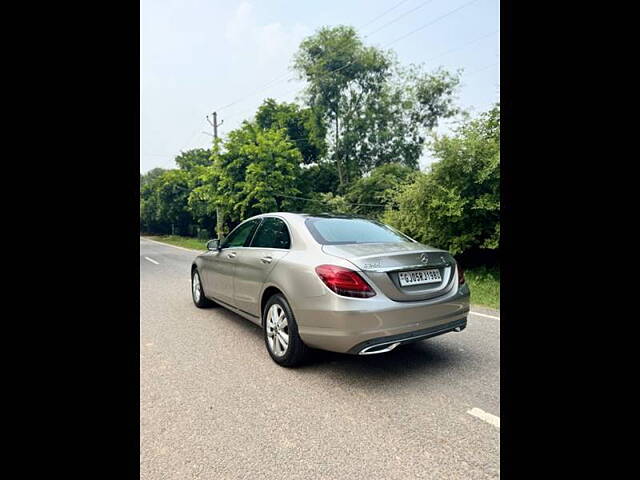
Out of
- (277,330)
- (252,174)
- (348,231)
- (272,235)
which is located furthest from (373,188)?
(277,330)

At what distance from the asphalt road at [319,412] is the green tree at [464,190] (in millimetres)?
4486

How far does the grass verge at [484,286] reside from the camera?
633cm

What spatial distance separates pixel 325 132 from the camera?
87.1 feet

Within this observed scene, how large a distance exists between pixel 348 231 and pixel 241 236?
5.19ft

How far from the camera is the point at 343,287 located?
288 centimetres

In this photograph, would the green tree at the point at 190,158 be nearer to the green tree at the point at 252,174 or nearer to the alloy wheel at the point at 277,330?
the green tree at the point at 252,174

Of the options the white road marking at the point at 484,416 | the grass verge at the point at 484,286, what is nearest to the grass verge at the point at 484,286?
the grass verge at the point at 484,286

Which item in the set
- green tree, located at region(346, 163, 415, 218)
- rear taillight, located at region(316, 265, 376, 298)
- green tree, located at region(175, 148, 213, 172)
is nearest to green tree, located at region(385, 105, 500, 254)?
rear taillight, located at region(316, 265, 376, 298)

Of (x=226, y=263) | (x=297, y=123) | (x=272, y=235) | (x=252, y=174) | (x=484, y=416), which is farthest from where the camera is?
(x=297, y=123)

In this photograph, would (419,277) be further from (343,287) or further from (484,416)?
(484,416)

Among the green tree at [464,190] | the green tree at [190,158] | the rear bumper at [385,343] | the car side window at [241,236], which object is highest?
the green tree at [190,158]

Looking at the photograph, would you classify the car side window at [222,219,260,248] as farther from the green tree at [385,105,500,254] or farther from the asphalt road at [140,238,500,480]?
the green tree at [385,105,500,254]
